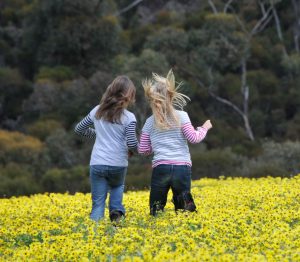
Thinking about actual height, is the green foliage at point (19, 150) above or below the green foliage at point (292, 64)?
below

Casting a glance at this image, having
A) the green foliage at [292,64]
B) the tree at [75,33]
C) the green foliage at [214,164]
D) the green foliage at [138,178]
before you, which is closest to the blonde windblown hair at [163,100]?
the green foliage at [138,178]

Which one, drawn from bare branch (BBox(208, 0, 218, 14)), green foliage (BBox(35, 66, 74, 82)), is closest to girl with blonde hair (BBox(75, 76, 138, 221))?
green foliage (BBox(35, 66, 74, 82))

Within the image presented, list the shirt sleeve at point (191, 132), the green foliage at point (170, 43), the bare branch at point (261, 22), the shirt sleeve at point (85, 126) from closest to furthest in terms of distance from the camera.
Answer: the shirt sleeve at point (191, 132), the shirt sleeve at point (85, 126), the green foliage at point (170, 43), the bare branch at point (261, 22)

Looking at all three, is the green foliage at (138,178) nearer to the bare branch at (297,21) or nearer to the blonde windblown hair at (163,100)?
the blonde windblown hair at (163,100)

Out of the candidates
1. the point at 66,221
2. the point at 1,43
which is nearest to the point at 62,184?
the point at 66,221

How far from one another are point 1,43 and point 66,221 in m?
38.7

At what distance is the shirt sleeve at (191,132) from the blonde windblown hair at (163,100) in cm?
8

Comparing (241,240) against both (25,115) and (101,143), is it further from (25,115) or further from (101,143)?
(25,115)

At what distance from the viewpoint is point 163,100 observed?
8.13 metres

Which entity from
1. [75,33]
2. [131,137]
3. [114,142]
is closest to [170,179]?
[131,137]

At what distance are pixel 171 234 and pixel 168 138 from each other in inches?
54.9

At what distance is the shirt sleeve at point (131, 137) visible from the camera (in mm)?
8250

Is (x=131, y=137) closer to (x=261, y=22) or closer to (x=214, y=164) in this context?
(x=214, y=164)

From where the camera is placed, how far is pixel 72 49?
42.9 metres
